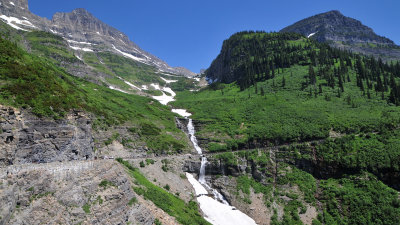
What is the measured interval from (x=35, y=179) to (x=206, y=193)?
27.9 metres

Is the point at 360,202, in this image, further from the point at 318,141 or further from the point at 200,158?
the point at 200,158

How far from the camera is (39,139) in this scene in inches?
938

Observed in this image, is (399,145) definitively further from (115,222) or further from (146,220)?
(115,222)

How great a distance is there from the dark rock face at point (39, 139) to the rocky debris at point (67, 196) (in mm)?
3934

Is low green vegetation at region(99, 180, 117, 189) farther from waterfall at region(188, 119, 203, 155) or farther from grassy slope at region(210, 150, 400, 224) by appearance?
waterfall at region(188, 119, 203, 155)

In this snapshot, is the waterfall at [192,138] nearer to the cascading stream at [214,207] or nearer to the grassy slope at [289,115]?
the grassy slope at [289,115]

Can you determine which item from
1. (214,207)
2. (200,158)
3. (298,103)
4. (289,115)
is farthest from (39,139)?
(298,103)

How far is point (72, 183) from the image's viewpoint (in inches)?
773

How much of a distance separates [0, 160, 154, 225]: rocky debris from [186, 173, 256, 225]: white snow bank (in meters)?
14.2

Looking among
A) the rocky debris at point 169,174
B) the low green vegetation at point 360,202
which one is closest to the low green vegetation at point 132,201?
the rocky debris at point 169,174

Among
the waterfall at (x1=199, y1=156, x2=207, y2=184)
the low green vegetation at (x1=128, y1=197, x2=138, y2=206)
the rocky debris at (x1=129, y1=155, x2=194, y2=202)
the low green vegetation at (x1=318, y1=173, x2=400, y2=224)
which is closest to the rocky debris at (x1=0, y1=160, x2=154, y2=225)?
the low green vegetation at (x1=128, y1=197, x2=138, y2=206)

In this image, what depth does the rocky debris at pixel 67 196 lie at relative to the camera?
1561cm

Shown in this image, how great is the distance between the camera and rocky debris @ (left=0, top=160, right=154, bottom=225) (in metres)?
15.6

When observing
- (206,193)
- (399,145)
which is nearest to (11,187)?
(206,193)
